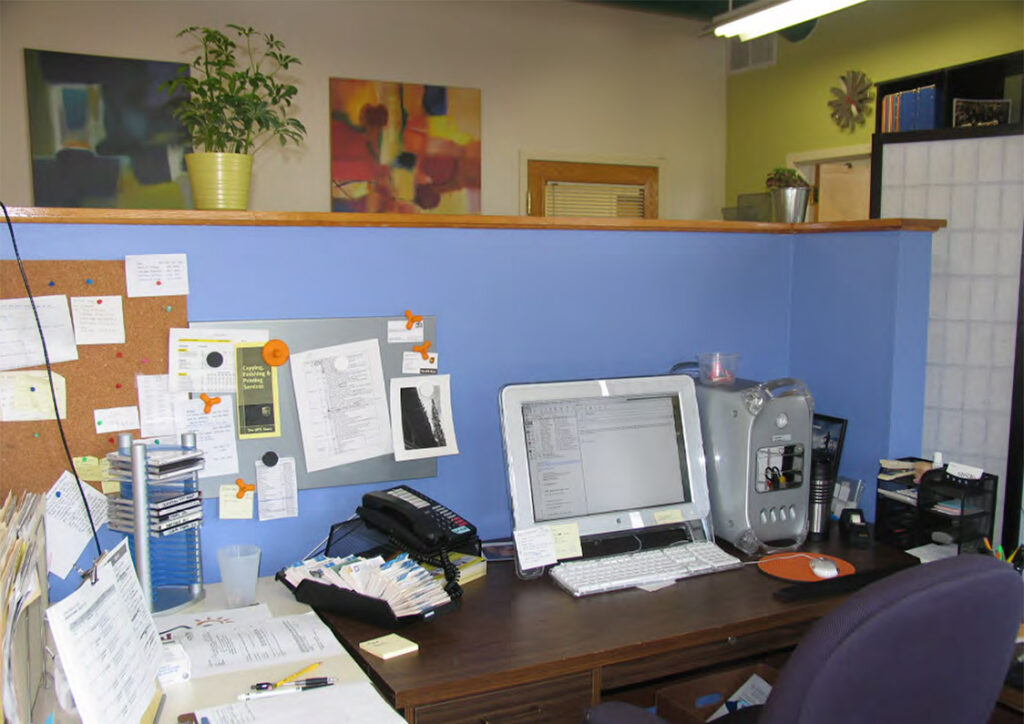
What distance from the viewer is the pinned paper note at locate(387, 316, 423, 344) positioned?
2.01 meters

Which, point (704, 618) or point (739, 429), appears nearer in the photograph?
point (704, 618)

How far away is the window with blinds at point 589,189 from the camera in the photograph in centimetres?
544

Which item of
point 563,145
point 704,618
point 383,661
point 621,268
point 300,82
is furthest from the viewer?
point 563,145

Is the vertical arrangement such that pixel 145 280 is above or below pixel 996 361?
above

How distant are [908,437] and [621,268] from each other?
0.91 m

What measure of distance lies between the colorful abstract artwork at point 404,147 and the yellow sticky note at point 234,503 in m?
3.12

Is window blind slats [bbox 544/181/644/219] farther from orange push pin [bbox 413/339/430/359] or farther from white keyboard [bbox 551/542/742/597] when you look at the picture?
white keyboard [bbox 551/542/742/597]

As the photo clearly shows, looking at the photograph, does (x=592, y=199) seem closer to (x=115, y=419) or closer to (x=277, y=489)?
(x=277, y=489)

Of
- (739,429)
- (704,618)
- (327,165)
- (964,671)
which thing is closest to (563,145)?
(327,165)

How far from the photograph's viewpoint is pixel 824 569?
188cm

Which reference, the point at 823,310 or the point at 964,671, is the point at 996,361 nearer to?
the point at 823,310

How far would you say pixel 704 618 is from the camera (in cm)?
167

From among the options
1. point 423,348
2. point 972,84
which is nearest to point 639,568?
point 423,348

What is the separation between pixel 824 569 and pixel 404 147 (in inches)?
147
